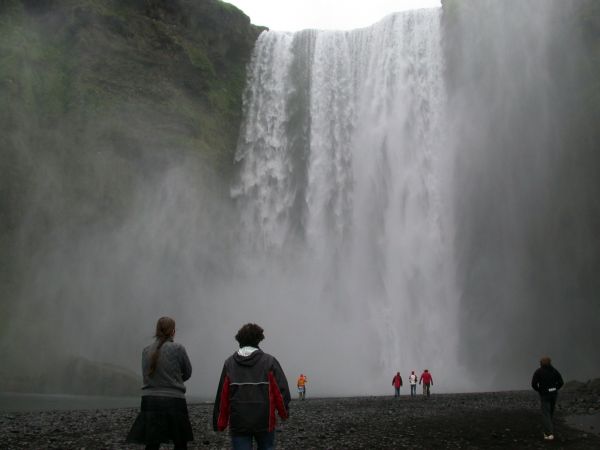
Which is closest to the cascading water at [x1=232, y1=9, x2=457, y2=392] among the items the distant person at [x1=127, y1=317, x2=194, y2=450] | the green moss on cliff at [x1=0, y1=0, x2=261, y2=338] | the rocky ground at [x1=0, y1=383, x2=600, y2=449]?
the green moss on cliff at [x1=0, y1=0, x2=261, y2=338]

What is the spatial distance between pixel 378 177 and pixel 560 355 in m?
14.3

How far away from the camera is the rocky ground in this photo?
34.8 feet

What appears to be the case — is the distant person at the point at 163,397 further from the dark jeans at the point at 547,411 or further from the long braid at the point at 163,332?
the dark jeans at the point at 547,411

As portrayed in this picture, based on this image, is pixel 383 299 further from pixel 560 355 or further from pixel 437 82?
pixel 437 82

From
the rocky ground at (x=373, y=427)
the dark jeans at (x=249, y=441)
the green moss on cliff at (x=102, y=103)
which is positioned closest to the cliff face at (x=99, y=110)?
the green moss on cliff at (x=102, y=103)

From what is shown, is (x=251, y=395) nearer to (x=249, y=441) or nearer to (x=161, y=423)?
(x=249, y=441)

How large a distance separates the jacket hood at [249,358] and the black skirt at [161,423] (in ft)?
2.44

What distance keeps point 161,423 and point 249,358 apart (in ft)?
3.28

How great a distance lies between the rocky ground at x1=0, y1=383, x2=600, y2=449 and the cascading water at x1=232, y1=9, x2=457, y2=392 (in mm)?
14045

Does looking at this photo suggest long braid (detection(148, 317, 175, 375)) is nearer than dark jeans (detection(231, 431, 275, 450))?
No

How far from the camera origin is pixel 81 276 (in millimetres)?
34219

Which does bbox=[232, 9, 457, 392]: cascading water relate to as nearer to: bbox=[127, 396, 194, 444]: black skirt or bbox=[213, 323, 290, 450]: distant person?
bbox=[127, 396, 194, 444]: black skirt

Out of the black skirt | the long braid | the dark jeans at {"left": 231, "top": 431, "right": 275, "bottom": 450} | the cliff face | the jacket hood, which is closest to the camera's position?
the dark jeans at {"left": 231, "top": 431, "right": 275, "bottom": 450}

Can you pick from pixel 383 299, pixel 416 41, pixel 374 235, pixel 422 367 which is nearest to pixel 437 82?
pixel 416 41
